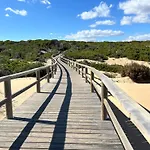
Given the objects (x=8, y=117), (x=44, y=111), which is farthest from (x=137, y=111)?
(x=44, y=111)

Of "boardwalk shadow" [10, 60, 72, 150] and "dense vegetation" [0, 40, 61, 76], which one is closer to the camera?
"boardwalk shadow" [10, 60, 72, 150]

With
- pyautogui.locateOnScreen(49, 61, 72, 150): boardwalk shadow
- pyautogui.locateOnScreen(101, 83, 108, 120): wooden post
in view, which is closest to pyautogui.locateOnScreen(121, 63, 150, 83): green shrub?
pyautogui.locateOnScreen(49, 61, 72, 150): boardwalk shadow

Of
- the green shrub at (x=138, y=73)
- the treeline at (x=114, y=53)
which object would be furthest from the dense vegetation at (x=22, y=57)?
the green shrub at (x=138, y=73)

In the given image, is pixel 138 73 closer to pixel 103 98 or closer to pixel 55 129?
pixel 103 98

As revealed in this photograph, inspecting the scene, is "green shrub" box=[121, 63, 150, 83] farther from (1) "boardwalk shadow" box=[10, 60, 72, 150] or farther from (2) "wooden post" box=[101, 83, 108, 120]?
(2) "wooden post" box=[101, 83, 108, 120]

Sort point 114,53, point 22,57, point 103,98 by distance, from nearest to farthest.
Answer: point 103,98, point 114,53, point 22,57

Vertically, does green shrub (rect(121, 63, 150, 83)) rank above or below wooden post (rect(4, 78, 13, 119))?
below

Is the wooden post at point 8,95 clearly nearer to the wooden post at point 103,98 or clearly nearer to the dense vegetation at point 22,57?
the wooden post at point 103,98

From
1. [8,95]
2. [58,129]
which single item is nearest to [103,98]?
[58,129]

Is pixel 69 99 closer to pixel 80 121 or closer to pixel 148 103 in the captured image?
pixel 80 121

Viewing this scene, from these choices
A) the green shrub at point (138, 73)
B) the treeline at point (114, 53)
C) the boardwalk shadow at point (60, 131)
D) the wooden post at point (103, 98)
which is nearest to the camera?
the boardwalk shadow at point (60, 131)

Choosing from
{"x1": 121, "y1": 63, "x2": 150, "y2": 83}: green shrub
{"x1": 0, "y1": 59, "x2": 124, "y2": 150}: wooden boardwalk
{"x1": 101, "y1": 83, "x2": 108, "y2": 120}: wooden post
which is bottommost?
{"x1": 121, "y1": 63, "x2": 150, "y2": 83}: green shrub

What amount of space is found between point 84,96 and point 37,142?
5.12 metres

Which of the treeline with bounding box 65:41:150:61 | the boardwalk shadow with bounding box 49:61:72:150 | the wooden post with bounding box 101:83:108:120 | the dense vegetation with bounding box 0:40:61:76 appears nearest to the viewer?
the boardwalk shadow with bounding box 49:61:72:150
